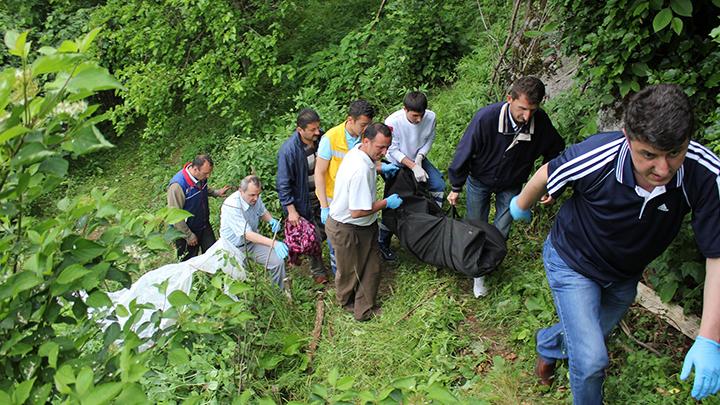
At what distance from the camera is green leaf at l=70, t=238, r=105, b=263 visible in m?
1.39

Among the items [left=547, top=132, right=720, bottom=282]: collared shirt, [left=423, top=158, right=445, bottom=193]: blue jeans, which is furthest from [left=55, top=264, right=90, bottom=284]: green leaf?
[left=423, top=158, right=445, bottom=193]: blue jeans

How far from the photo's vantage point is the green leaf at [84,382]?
1175mm

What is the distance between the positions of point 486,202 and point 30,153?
3.67 m

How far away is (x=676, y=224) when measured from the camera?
239 cm

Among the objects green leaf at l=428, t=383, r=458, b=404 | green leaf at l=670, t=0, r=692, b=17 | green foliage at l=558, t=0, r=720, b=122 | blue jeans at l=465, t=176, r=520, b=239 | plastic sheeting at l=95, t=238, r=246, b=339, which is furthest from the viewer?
plastic sheeting at l=95, t=238, r=246, b=339

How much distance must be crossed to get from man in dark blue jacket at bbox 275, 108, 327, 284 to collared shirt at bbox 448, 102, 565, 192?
4.69ft

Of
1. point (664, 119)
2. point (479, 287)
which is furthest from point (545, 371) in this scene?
point (664, 119)

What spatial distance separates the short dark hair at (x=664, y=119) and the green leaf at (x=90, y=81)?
186cm

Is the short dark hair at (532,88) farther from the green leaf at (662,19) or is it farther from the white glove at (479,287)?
the white glove at (479,287)

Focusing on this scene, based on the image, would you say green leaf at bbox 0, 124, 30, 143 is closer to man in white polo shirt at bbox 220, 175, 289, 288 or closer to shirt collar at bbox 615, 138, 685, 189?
shirt collar at bbox 615, 138, 685, 189

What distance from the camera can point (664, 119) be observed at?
200 cm

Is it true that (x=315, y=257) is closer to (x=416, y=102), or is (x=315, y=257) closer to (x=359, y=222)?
(x=359, y=222)

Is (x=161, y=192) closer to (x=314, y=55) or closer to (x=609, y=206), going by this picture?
(x=314, y=55)

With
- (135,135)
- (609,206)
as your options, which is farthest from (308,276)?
(135,135)
